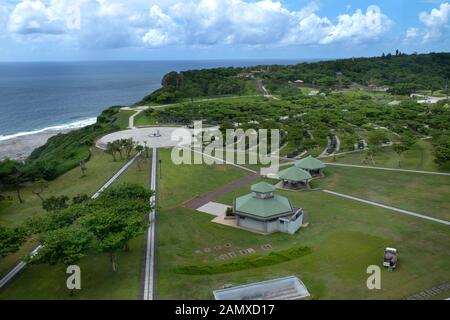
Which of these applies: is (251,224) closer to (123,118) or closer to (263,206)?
(263,206)

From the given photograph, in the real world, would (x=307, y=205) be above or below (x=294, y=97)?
below

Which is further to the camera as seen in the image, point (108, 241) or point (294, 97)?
point (294, 97)

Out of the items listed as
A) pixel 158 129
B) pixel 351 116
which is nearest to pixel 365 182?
pixel 351 116

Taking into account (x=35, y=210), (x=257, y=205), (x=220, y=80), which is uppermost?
(x=220, y=80)

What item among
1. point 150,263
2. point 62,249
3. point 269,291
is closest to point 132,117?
point 150,263

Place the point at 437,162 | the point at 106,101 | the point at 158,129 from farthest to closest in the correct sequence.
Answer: the point at 106,101, the point at 158,129, the point at 437,162

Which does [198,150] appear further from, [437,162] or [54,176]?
[437,162]

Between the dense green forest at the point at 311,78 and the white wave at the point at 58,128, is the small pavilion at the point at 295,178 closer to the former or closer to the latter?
the dense green forest at the point at 311,78
